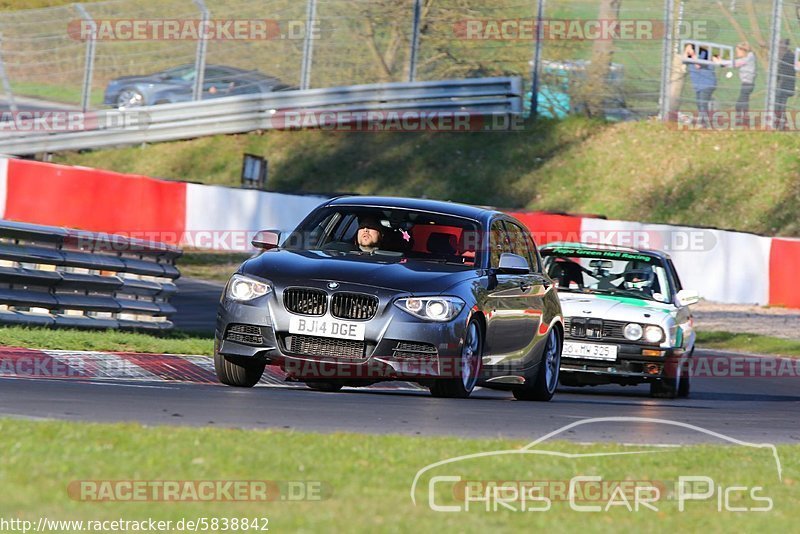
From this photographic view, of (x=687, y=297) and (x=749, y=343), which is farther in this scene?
(x=749, y=343)

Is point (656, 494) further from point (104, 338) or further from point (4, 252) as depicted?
point (4, 252)

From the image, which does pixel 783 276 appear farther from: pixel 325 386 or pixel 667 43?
pixel 325 386

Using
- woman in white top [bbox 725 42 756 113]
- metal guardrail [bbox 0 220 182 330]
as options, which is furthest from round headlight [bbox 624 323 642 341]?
woman in white top [bbox 725 42 756 113]

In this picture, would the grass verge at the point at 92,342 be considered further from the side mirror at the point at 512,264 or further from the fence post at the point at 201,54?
the fence post at the point at 201,54

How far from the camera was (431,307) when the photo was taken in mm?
10344

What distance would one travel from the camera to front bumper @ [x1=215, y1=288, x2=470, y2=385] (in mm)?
10195

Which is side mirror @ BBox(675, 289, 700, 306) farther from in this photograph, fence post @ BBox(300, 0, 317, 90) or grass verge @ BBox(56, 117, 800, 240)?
fence post @ BBox(300, 0, 317, 90)

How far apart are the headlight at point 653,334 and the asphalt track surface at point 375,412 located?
1371mm

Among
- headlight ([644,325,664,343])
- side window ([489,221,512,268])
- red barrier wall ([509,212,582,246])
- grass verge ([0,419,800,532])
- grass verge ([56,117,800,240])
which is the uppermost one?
grass verge ([56,117,800,240])

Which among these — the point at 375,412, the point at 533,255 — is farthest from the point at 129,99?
the point at 375,412

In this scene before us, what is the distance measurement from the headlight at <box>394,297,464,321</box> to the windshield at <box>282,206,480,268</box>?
2.61 ft

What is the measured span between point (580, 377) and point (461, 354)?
417 centimetres

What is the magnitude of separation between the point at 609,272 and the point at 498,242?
12.0 ft

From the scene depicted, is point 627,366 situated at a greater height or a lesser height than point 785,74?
lesser
